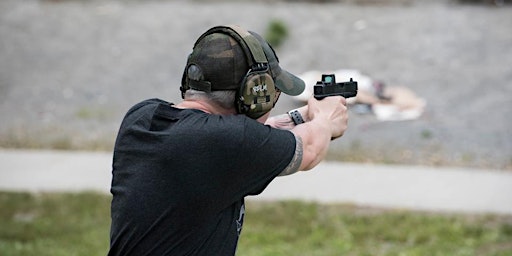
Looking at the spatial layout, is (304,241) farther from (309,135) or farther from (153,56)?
(153,56)

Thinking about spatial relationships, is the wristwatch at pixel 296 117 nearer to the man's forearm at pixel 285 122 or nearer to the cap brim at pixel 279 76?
the man's forearm at pixel 285 122

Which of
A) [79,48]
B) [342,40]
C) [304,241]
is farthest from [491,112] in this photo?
[79,48]

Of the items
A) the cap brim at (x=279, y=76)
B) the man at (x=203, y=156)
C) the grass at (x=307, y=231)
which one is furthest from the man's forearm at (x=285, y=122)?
the grass at (x=307, y=231)

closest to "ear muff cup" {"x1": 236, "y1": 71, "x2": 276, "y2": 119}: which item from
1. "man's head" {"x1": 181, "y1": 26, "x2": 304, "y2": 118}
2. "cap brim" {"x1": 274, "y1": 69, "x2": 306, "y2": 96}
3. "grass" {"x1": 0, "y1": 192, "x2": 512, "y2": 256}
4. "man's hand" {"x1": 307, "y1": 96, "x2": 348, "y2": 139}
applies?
"man's head" {"x1": 181, "y1": 26, "x2": 304, "y2": 118}

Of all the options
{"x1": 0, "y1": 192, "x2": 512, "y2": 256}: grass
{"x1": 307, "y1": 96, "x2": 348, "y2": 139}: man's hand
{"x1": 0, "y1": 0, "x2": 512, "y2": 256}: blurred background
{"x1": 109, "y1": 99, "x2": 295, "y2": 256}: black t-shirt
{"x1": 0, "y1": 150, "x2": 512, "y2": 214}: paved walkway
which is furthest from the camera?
{"x1": 0, "y1": 150, "x2": 512, "y2": 214}: paved walkway

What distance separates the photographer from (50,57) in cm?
1233

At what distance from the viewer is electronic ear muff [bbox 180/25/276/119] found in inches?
113

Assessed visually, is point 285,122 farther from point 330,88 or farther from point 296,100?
point 296,100

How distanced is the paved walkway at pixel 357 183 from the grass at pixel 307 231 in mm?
253

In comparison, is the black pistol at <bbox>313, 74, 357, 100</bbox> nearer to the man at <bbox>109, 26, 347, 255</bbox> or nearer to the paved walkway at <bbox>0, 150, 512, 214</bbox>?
the man at <bbox>109, 26, 347, 255</bbox>

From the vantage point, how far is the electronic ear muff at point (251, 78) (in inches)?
113

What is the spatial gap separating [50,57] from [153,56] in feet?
5.09

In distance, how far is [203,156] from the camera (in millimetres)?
2799

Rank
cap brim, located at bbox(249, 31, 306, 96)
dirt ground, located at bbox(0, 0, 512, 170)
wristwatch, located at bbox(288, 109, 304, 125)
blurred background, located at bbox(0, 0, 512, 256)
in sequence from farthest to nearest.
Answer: dirt ground, located at bbox(0, 0, 512, 170), blurred background, located at bbox(0, 0, 512, 256), wristwatch, located at bbox(288, 109, 304, 125), cap brim, located at bbox(249, 31, 306, 96)
